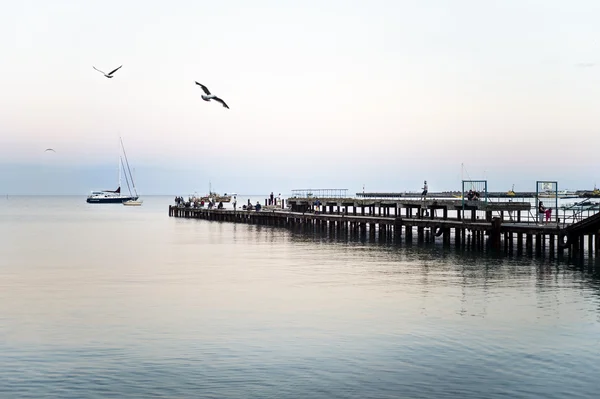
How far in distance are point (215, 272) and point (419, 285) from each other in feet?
44.3

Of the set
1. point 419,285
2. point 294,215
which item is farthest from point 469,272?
point 294,215

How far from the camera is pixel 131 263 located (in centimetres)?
5247

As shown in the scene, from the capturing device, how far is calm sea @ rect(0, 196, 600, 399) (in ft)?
64.2

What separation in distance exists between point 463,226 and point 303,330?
34.8m

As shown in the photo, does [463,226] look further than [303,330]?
Yes

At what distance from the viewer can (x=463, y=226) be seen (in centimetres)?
5906

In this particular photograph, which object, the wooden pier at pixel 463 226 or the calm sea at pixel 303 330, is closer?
the calm sea at pixel 303 330

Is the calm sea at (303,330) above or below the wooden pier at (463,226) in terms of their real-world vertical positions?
below

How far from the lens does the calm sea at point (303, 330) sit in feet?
64.2

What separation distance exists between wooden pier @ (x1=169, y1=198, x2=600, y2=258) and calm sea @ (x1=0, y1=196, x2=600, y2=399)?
377 cm

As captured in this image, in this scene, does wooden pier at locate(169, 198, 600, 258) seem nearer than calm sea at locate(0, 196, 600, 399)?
No

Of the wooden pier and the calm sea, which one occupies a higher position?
the wooden pier

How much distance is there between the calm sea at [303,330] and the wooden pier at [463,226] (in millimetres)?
3765

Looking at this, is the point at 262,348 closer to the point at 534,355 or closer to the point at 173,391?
the point at 173,391
